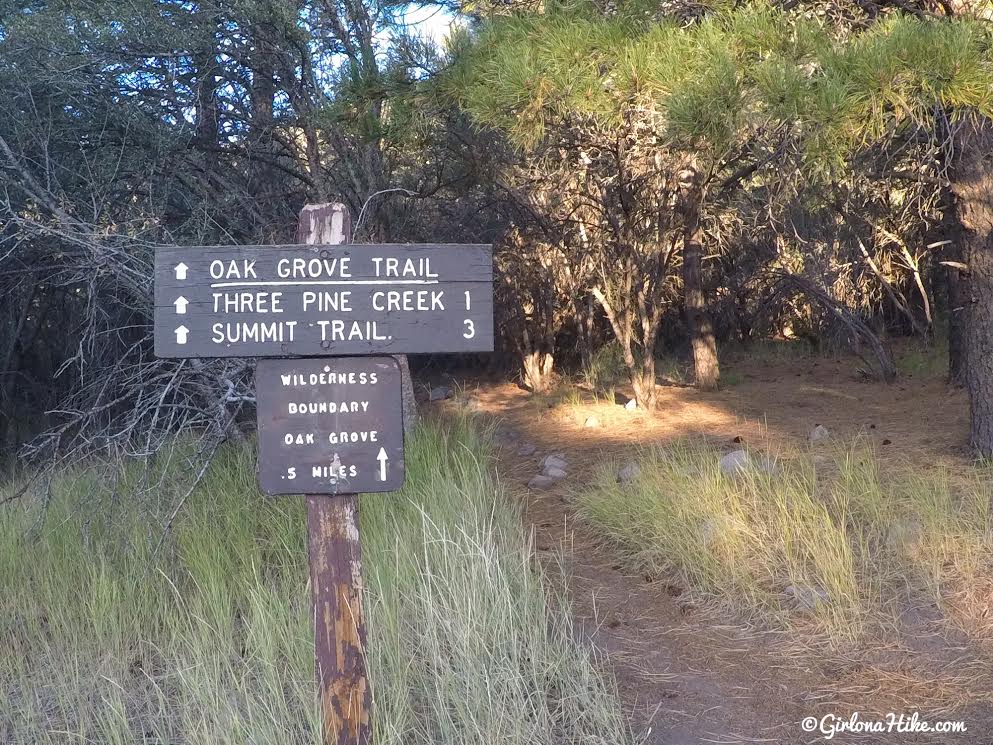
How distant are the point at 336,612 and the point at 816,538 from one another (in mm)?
2608

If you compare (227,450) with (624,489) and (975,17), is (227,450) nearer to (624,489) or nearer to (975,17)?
(624,489)

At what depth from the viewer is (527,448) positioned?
8.20 metres

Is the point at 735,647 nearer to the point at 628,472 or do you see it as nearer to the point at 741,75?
the point at 628,472

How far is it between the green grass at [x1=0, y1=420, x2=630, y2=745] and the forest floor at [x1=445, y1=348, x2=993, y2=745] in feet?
1.04

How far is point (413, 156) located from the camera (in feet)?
32.4

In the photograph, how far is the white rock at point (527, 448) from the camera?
320 inches

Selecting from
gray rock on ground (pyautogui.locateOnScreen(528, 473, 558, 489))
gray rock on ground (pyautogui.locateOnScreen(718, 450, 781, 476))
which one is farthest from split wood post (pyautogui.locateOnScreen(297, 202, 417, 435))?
gray rock on ground (pyautogui.locateOnScreen(528, 473, 558, 489))

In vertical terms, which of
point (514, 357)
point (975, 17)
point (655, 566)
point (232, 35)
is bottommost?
point (655, 566)

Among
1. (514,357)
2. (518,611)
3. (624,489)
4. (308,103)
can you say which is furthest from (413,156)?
(518,611)

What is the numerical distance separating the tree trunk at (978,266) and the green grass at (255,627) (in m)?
3.23

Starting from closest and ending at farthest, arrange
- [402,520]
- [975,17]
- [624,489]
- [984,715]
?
1. [984,715]
2. [402,520]
3. [975,17]
4. [624,489]

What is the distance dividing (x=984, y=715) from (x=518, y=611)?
1.83 m

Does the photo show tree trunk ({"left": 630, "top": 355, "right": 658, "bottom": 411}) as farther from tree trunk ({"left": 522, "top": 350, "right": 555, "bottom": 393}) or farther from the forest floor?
tree trunk ({"left": 522, "top": 350, "right": 555, "bottom": 393})

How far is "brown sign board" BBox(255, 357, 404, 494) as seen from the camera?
3035 millimetres
